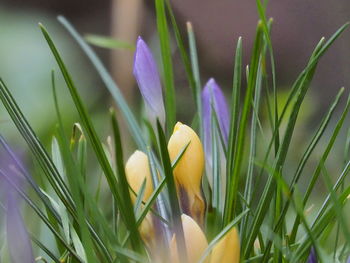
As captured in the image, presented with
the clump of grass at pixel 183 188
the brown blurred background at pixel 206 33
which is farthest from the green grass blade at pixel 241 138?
the brown blurred background at pixel 206 33

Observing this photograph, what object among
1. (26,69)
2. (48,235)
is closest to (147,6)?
(26,69)

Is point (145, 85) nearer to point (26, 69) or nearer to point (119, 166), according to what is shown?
point (119, 166)

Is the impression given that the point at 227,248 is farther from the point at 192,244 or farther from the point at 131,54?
the point at 131,54

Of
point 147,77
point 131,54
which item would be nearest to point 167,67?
point 147,77

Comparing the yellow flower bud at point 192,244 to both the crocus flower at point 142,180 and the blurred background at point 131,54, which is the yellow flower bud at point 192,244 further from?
the blurred background at point 131,54

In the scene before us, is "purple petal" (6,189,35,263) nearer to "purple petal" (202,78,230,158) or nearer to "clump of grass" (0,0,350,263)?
"clump of grass" (0,0,350,263)
